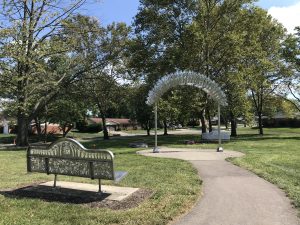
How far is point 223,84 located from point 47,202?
83.6 ft

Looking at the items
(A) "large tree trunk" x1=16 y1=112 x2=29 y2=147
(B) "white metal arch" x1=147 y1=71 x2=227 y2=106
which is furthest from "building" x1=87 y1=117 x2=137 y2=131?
(B) "white metal arch" x1=147 y1=71 x2=227 y2=106

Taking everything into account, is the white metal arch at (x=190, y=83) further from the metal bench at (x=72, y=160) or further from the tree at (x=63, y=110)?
the tree at (x=63, y=110)

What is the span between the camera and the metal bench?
769 centimetres

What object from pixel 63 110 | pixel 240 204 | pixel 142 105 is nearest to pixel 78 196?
pixel 240 204

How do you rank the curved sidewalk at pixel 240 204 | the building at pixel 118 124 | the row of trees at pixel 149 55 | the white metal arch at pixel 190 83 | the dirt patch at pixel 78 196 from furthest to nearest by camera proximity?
the building at pixel 118 124 < the row of trees at pixel 149 55 < the white metal arch at pixel 190 83 < the dirt patch at pixel 78 196 < the curved sidewalk at pixel 240 204

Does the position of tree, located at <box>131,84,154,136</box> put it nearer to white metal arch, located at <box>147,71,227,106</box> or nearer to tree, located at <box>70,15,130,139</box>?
tree, located at <box>70,15,130,139</box>

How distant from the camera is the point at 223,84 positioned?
3144 centimetres

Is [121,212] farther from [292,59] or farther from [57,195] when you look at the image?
[292,59]

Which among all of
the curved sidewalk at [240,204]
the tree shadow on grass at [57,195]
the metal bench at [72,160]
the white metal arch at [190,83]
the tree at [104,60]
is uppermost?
the tree at [104,60]

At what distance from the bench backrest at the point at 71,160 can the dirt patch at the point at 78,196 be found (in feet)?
1.23

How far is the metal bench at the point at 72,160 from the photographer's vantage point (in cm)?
769

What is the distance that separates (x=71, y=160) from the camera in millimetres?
8102

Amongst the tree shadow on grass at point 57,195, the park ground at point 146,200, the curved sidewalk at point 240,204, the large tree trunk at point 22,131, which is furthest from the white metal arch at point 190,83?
the large tree trunk at point 22,131

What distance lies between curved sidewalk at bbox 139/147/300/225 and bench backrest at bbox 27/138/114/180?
1.86 metres
